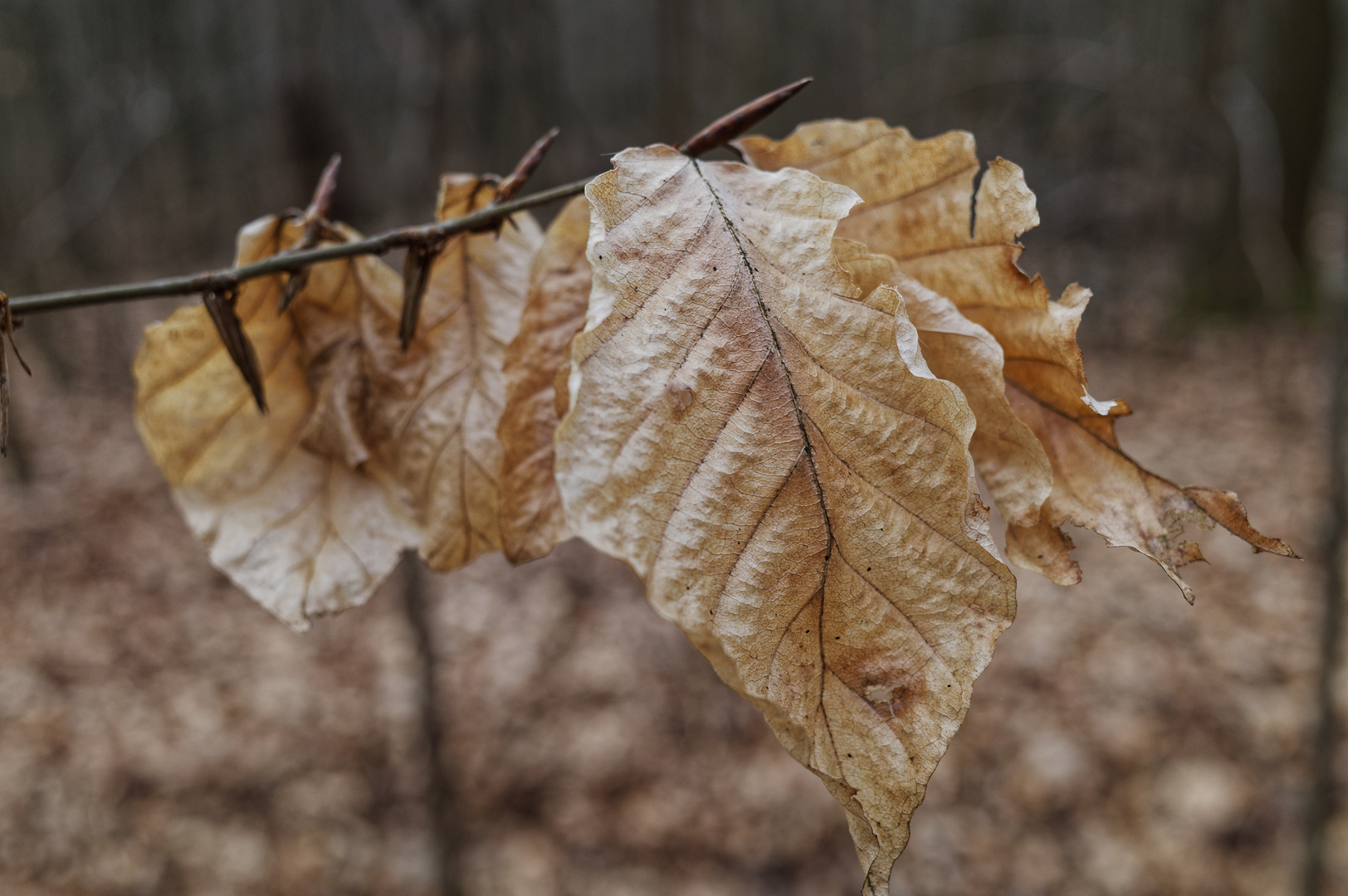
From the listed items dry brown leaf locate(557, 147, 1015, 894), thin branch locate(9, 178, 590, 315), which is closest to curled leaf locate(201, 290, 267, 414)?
thin branch locate(9, 178, 590, 315)

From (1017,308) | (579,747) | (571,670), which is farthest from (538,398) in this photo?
(571,670)

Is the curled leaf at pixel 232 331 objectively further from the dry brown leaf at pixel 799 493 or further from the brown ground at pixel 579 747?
the brown ground at pixel 579 747

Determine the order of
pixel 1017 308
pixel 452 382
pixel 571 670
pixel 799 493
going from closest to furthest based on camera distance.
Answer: pixel 799 493
pixel 1017 308
pixel 452 382
pixel 571 670

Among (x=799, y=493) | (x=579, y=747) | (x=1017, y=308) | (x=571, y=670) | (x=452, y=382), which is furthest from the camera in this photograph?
(x=571, y=670)

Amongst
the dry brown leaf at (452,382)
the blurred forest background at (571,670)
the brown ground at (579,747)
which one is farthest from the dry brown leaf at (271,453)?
the brown ground at (579,747)

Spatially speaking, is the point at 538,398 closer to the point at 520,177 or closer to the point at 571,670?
the point at 520,177

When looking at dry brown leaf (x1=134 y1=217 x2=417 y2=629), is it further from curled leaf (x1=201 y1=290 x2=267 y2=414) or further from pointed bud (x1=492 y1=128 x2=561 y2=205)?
pointed bud (x1=492 y1=128 x2=561 y2=205)
